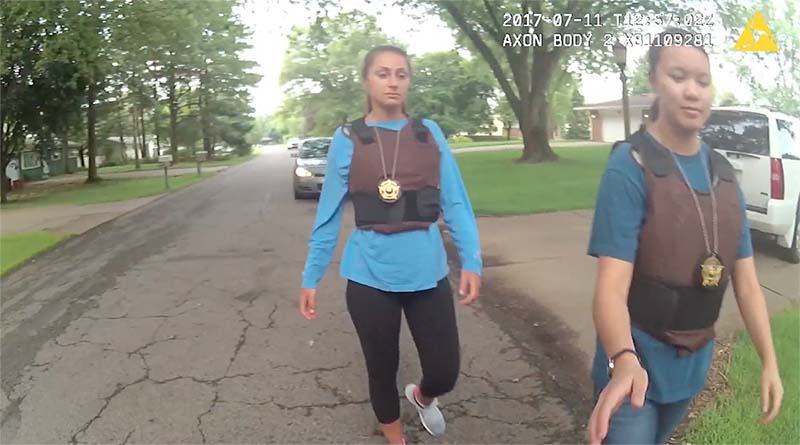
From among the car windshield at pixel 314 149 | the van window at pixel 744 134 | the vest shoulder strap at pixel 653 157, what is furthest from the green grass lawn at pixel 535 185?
the vest shoulder strap at pixel 653 157

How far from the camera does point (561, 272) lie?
265 inches

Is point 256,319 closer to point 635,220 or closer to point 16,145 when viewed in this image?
point 635,220

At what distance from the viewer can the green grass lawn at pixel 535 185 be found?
11.4 m

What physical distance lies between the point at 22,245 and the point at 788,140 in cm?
981

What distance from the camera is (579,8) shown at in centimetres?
1070

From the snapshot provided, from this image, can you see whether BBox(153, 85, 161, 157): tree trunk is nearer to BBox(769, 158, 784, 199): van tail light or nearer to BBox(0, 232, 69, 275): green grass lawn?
BBox(0, 232, 69, 275): green grass lawn

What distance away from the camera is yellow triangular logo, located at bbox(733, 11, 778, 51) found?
191 inches

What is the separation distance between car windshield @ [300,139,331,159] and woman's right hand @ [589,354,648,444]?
571 inches

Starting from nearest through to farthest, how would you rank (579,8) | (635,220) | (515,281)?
1. (635,220)
2. (515,281)
3. (579,8)

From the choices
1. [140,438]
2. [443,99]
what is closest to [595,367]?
[140,438]

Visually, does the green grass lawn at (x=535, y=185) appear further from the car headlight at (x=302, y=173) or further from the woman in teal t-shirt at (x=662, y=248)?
the woman in teal t-shirt at (x=662, y=248)

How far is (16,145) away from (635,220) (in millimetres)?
23481

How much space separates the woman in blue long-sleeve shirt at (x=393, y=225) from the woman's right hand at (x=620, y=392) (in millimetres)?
1151

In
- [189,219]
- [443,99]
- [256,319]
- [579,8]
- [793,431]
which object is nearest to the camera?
[793,431]
